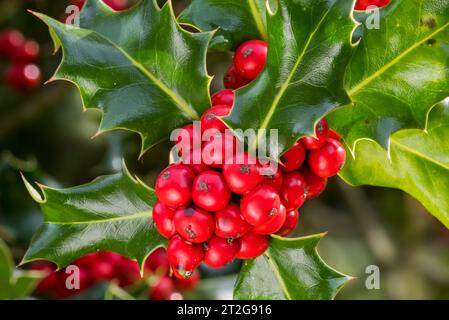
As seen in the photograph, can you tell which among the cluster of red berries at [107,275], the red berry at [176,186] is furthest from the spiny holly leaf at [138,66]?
the cluster of red berries at [107,275]

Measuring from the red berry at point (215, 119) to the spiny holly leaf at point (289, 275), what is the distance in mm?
285

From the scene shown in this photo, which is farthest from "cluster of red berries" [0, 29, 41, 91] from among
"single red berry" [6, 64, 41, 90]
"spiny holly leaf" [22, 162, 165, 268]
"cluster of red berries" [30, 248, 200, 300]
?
"spiny holly leaf" [22, 162, 165, 268]

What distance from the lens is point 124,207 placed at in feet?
5.07

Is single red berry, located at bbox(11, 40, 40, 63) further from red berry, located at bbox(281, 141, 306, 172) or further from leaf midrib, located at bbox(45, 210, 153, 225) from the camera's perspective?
red berry, located at bbox(281, 141, 306, 172)

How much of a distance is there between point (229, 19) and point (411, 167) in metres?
0.53

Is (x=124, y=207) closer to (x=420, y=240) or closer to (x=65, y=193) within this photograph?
(x=65, y=193)

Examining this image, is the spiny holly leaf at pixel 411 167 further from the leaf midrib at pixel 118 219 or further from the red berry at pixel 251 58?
the leaf midrib at pixel 118 219

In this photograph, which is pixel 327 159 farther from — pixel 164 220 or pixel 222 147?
pixel 164 220

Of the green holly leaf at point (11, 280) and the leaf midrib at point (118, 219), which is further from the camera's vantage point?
the green holly leaf at point (11, 280)

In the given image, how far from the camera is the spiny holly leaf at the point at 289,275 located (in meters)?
1.45

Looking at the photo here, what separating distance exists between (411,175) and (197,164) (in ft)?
1.71

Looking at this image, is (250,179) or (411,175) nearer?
(250,179)

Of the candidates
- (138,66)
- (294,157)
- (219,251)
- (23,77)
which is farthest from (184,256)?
(23,77)
